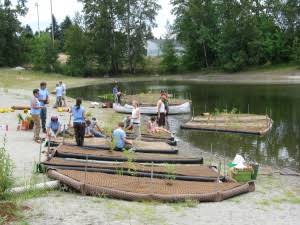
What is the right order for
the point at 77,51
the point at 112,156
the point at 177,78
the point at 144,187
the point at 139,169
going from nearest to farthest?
the point at 144,187 < the point at 139,169 < the point at 112,156 < the point at 177,78 < the point at 77,51

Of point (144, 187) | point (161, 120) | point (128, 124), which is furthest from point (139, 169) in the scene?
point (161, 120)

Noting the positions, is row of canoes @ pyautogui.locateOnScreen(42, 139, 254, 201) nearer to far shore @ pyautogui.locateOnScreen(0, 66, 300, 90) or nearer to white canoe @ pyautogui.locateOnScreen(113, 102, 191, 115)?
white canoe @ pyautogui.locateOnScreen(113, 102, 191, 115)

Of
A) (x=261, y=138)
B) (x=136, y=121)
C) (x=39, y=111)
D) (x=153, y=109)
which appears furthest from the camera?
(x=153, y=109)

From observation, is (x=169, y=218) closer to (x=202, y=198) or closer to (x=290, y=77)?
(x=202, y=198)

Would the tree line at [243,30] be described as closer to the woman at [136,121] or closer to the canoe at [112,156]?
→ the woman at [136,121]

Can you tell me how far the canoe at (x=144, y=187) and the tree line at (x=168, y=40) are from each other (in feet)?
220

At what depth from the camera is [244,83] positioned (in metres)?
67.6

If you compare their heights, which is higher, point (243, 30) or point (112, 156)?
point (243, 30)

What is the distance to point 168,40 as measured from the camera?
317ft

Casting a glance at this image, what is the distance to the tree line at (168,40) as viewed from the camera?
80812 mm

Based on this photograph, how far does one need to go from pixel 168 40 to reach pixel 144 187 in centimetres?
8422

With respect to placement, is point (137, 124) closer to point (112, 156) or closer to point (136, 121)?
point (136, 121)

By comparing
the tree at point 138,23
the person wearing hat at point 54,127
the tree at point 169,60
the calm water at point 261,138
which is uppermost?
the tree at point 138,23

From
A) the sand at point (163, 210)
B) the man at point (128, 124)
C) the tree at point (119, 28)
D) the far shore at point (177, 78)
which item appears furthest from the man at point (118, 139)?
the tree at point (119, 28)
